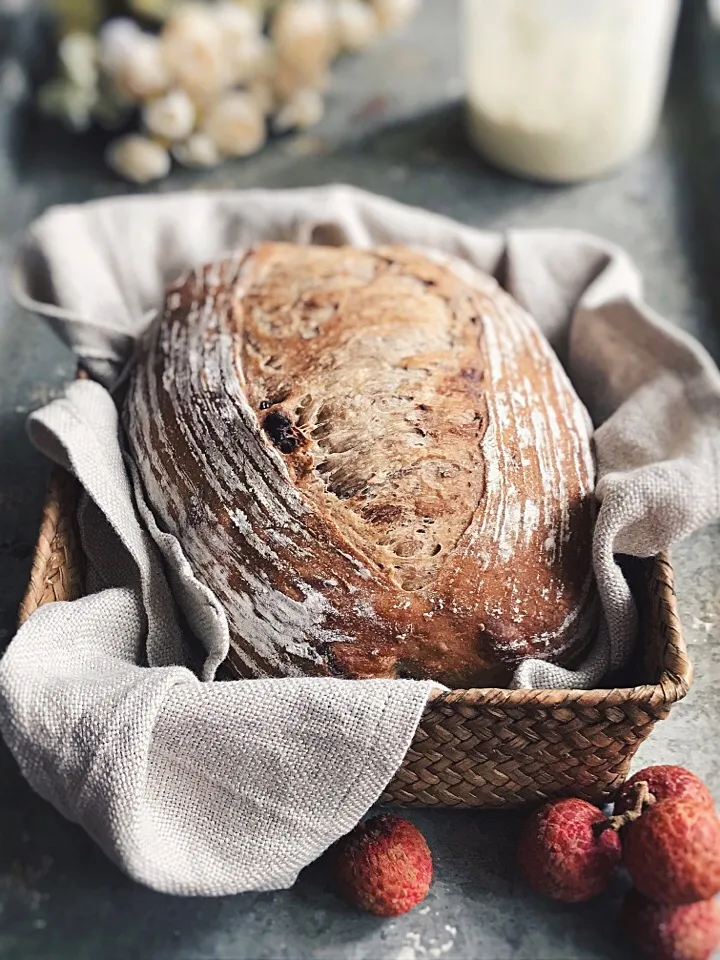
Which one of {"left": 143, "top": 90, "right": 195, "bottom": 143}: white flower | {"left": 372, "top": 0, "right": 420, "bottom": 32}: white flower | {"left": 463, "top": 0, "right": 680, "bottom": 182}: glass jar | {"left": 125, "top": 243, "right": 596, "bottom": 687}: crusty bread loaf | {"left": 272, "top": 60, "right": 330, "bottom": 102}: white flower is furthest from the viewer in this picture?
{"left": 372, "top": 0, "right": 420, "bottom": 32}: white flower

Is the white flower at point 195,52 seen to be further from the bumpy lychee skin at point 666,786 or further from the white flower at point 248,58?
the bumpy lychee skin at point 666,786

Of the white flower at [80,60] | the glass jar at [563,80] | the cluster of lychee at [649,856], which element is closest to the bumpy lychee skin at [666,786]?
the cluster of lychee at [649,856]

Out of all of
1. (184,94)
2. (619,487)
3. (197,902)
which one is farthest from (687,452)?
(184,94)

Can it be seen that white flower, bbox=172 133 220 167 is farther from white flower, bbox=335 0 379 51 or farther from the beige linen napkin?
the beige linen napkin

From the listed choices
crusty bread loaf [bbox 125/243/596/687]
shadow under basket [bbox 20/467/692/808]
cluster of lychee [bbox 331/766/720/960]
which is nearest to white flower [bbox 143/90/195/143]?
crusty bread loaf [bbox 125/243/596/687]

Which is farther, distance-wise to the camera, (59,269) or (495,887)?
(59,269)

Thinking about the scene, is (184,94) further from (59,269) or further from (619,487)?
(619,487)
